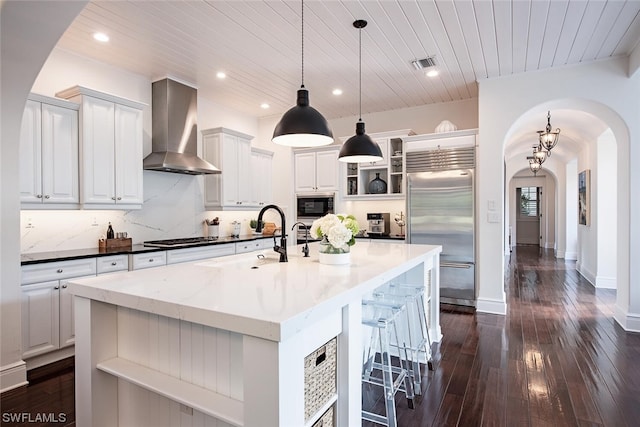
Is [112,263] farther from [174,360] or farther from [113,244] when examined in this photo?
[174,360]

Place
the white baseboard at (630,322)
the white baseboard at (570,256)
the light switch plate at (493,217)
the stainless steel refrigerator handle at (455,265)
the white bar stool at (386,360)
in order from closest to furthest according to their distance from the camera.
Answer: the white bar stool at (386,360) → the white baseboard at (630,322) → the light switch plate at (493,217) → the stainless steel refrigerator handle at (455,265) → the white baseboard at (570,256)

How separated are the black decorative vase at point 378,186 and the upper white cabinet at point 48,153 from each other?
12.8 ft

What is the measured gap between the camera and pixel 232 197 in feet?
16.8

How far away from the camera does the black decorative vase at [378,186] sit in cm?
552

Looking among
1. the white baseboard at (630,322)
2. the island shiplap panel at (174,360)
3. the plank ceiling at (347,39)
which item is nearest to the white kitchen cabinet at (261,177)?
the plank ceiling at (347,39)

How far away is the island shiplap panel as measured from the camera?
4.65ft

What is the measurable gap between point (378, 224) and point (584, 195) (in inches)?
173

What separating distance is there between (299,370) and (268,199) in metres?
4.81

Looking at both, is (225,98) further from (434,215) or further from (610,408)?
(610,408)

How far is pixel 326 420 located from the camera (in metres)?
→ 1.58

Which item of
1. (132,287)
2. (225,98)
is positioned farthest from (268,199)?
(132,287)

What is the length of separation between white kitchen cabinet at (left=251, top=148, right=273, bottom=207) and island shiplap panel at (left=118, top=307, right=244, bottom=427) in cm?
385

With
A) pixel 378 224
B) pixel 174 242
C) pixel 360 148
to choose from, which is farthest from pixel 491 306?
pixel 174 242

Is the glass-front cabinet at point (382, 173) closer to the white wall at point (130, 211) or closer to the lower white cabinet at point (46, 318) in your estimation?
the white wall at point (130, 211)
